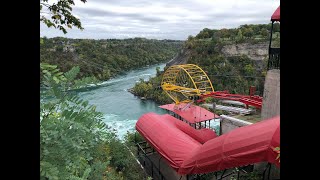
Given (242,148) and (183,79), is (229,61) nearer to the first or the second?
(183,79)

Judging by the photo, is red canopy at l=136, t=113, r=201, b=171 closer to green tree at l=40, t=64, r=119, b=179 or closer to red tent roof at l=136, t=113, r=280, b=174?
red tent roof at l=136, t=113, r=280, b=174

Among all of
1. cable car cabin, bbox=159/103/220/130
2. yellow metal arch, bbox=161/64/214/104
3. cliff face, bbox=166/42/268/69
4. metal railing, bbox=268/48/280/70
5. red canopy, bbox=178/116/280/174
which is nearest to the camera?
red canopy, bbox=178/116/280/174

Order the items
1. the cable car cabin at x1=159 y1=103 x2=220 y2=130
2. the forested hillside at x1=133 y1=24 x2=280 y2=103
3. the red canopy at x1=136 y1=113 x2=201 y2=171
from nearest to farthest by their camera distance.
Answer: the red canopy at x1=136 y1=113 x2=201 y2=171, the cable car cabin at x1=159 y1=103 x2=220 y2=130, the forested hillside at x1=133 y1=24 x2=280 y2=103

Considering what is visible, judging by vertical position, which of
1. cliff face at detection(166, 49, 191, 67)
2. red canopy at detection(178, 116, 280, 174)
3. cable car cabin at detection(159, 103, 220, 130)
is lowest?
cable car cabin at detection(159, 103, 220, 130)

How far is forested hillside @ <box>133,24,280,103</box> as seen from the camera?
30000 mm

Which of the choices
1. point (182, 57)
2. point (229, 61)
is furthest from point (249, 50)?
point (182, 57)

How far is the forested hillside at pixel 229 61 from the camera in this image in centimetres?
3000

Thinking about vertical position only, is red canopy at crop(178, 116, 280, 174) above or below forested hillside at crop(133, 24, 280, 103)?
below

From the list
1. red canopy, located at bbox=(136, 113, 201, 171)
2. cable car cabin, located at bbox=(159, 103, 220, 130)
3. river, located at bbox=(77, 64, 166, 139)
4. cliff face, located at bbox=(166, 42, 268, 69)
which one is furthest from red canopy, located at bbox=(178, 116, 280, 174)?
cliff face, located at bbox=(166, 42, 268, 69)

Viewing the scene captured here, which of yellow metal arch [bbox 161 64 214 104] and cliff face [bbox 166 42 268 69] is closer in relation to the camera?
yellow metal arch [bbox 161 64 214 104]

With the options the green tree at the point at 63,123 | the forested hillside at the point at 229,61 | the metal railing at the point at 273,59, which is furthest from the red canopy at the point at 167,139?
the forested hillside at the point at 229,61
